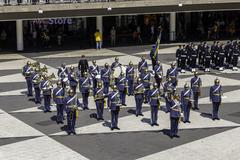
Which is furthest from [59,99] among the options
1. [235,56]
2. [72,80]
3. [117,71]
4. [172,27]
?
[172,27]

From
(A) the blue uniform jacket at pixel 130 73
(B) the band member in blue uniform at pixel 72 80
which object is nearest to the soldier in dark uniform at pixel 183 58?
(A) the blue uniform jacket at pixel 130 73

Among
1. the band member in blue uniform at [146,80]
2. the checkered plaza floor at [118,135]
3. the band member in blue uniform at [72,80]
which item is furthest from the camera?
the band member in blue uniform at [72,80]

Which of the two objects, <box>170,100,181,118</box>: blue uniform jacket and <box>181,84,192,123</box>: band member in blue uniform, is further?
<box>181,84,192,123</box>: band member in blue uniform

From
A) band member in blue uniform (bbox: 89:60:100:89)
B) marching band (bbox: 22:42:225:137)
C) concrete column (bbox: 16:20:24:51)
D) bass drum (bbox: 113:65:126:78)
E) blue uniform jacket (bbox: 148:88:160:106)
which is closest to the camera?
marching band (bbox: 22:42:225:137)

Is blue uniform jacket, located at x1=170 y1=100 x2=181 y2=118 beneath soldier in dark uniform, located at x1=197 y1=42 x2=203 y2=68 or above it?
beneath

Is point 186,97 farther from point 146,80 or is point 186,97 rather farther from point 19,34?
point 19,34

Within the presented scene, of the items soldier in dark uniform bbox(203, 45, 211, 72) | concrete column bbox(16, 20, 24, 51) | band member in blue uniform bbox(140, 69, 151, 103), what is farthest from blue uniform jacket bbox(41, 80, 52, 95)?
concrete column bbox(16, 20, 24, 51)

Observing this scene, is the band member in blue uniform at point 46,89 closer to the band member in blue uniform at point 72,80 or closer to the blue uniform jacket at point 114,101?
the band member in blue uniform at point 72,80

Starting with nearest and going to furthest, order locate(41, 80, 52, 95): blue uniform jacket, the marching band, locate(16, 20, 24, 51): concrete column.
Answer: the marching band < locate(41, 80, 52, 95): blue uniform jacket < locate(16, 20, 24, 51): concrete column

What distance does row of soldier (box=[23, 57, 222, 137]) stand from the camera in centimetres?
2042

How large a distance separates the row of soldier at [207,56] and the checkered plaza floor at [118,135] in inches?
176

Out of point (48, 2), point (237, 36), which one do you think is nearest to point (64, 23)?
point (48, 2)

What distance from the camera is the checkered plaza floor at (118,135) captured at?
18.7 m

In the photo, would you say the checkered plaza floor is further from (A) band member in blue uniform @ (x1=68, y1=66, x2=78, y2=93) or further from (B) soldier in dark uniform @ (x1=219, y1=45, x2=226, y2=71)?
(B) soldier in dark uniform @ (x1=219, y1=45, x2=226, y2=71)
